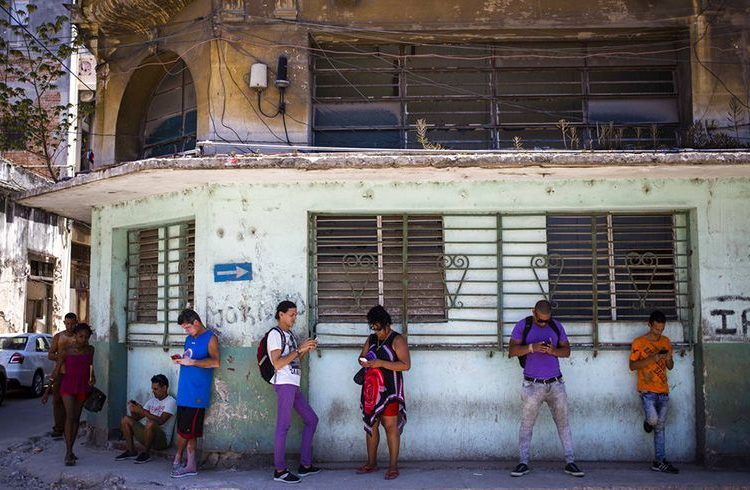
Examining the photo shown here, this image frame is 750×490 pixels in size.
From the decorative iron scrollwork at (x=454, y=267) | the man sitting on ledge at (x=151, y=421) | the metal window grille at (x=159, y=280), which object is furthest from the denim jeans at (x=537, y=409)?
the metal window grille at (x=159, y=280)

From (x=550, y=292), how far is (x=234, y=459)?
12.9 ft

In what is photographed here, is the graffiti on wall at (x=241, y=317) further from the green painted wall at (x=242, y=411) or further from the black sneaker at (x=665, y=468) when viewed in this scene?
the black sneaker at (x=665, y=468)

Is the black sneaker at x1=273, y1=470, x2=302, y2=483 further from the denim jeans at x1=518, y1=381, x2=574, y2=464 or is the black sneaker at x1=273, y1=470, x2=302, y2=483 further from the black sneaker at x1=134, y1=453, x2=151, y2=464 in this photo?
the denim jeans at x1=518, y1=381, x2=574, y2=464

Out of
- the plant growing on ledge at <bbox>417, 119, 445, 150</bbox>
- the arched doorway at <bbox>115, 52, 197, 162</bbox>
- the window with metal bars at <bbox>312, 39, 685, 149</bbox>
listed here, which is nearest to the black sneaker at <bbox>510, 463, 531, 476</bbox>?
the plant growing on ledge at <bbox>417, 119, 445, 150</bbox>

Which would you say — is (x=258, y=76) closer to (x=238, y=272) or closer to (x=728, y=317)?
(x=238, y=272)

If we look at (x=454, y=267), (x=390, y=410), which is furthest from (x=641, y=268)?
(x=390, y=410)

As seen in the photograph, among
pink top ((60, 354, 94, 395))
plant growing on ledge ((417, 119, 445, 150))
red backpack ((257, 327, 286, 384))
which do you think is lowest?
pink top ((60, 354, 94, 395))

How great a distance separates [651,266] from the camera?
866cm

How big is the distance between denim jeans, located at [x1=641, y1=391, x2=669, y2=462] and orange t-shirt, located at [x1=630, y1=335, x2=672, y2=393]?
2.8 inches

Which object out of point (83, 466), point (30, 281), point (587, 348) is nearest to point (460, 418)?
point (587, 348)

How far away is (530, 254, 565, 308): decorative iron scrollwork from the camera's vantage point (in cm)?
858

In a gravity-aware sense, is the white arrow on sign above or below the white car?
above

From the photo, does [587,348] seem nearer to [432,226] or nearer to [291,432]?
[432,226]

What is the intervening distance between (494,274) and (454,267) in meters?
0.46
